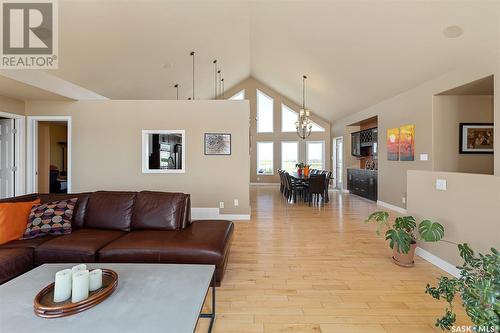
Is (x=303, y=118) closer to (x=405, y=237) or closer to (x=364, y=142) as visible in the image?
(x=364, y=142)

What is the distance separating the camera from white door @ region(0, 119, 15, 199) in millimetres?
4621

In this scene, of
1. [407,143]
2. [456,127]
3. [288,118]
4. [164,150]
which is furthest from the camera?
[288,118]

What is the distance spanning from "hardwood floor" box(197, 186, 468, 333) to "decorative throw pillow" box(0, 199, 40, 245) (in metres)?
2.19

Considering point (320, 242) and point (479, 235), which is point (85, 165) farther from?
point (479, 235)

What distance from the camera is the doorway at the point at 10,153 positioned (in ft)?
15.2

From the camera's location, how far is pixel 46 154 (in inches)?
225

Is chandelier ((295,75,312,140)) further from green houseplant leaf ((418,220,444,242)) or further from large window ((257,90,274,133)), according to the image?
green houseplant leaf ((418,220,444,242))

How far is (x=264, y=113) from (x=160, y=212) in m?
9.08

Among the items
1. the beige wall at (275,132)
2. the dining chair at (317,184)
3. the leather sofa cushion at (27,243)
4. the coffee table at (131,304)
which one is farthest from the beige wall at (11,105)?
the beige wall at (275,132)

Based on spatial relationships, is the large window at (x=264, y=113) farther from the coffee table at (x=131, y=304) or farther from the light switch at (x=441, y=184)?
the coffee table at (x=131, y=304)

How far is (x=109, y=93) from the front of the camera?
18.5 ft

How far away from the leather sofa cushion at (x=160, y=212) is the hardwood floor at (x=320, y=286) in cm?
86

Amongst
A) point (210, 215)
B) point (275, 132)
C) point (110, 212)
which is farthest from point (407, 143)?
point (275, 132)

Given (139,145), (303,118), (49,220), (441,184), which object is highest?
(303,118)
